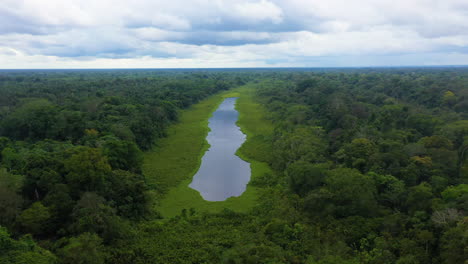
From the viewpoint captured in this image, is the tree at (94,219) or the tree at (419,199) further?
the tree at (419,199)

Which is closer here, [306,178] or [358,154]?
[306,178]

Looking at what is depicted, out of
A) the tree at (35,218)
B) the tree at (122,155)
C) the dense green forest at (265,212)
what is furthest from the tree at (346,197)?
the tree at (35,218)

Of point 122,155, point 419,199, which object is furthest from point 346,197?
point 122,155

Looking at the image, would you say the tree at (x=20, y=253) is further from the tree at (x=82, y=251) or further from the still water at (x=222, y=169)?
the still water at (x=222, y=169)

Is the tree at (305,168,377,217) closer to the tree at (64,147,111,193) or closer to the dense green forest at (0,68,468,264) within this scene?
the dense green forest at (0,68,468,264)

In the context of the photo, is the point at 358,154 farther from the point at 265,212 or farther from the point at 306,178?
the point at 265,212

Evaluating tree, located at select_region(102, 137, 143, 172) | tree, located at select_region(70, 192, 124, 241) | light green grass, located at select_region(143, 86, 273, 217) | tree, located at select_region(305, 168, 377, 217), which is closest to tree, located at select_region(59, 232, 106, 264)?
tree, located at select_region(70, 192, 124, 241)
